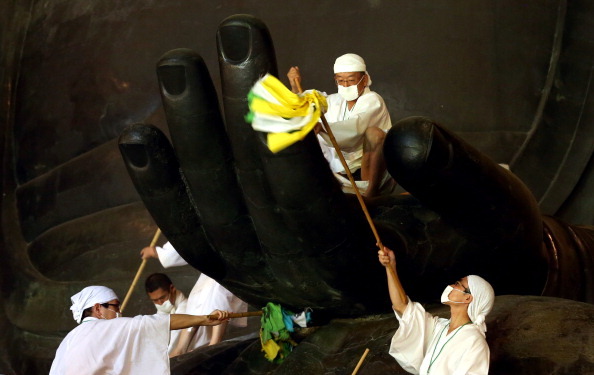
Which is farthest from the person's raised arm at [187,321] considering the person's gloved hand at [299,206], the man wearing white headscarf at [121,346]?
the person's gloved hand at [299,206]

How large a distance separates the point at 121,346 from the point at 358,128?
5.14 feet

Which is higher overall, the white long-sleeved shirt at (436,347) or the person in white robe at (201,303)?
the white long-sleeved shirt at (436,347)

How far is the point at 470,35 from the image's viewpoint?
28.5 ft

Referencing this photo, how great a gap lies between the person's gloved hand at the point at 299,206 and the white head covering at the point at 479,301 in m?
0.60

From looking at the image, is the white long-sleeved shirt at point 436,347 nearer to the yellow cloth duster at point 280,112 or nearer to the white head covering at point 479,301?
the white head covering at point 479,301

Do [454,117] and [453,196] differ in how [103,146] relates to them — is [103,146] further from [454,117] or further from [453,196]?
[453,196]

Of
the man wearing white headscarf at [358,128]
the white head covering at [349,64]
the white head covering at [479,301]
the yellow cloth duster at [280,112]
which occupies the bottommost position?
the white head covering at [479,301]

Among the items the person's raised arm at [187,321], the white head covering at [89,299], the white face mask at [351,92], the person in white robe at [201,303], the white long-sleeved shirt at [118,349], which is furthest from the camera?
the person in white robe at [201,303]

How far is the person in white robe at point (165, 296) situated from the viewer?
6.81 m

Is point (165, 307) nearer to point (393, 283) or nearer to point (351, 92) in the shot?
point (351, 92)

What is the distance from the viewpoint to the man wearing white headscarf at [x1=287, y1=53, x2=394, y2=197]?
221 inches

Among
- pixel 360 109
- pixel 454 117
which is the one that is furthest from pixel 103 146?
pixel 360 109

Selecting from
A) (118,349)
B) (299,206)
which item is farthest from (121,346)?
(299,206)

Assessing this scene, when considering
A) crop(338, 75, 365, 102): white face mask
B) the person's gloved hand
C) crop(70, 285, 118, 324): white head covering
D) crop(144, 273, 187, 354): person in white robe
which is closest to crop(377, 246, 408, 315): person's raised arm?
the person's gloved hand
